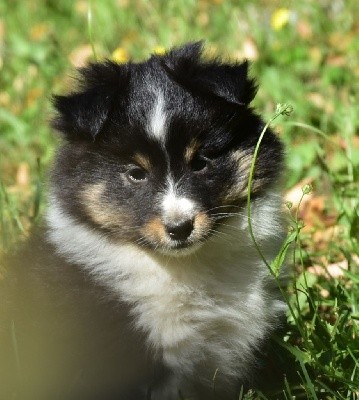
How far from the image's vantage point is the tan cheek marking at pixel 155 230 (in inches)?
142

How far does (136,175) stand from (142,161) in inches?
3.7

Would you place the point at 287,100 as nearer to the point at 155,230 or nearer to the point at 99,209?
the point at 99,209

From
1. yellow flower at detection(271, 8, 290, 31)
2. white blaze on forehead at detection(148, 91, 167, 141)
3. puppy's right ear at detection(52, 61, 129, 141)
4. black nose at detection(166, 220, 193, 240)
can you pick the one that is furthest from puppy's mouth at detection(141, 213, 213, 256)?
yellow flower at detection(271, 8, 290, 31)

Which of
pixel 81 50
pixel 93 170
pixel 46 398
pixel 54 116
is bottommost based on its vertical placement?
pixel 46 398

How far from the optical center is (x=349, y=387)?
3715mm

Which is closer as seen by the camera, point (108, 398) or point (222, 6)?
point (108, 398)

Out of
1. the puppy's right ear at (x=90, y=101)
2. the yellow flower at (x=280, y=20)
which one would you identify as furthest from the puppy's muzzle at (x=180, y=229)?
the yellow flower at (x=280, y=20)

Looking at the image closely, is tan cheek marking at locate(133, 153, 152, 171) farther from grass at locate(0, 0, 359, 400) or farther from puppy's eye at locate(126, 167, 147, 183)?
grass at locate(0, 0, 359, 400)

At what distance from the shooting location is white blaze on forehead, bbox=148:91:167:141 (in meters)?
3.62

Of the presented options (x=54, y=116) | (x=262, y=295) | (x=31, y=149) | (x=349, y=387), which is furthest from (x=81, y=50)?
(x=349, y=387)

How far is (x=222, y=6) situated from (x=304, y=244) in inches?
146

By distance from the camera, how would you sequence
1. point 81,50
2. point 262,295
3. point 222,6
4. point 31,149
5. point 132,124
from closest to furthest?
point 132,124, point 262,295, point 31,149, point 81,50, point 222,6

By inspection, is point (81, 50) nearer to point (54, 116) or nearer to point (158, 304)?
point (54, 116)

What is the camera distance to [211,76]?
12.5 ft
